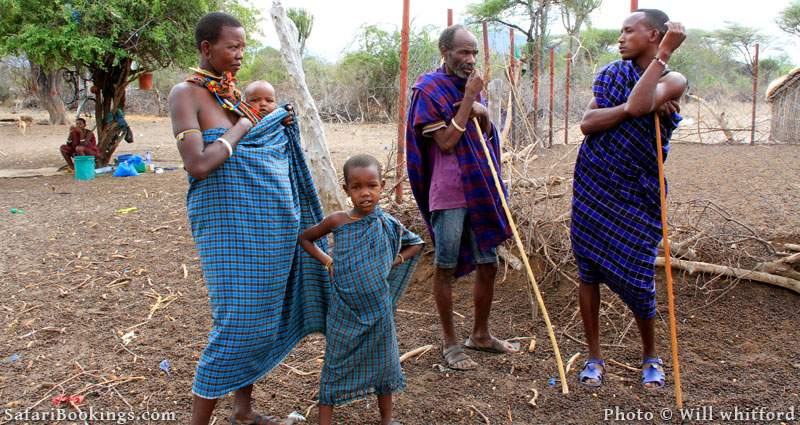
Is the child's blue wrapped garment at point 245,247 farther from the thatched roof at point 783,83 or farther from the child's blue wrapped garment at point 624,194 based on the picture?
the thatched roof at point 783,83

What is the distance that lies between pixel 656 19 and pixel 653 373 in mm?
1545

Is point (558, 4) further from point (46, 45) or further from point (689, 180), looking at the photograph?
point (46, 45)

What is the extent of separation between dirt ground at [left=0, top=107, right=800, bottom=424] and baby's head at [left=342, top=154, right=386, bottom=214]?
0.96 meters

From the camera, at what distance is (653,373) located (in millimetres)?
2787

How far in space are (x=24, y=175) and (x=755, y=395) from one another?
31.9 feet

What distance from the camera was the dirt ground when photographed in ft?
8.79

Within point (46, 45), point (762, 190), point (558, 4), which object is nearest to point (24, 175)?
point (46, 45)

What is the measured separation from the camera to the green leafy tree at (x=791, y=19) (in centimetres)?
2350

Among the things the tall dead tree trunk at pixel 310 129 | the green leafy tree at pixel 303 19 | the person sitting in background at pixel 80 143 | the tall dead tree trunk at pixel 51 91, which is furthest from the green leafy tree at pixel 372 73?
the tall dead tree trunk at pixel 310 129

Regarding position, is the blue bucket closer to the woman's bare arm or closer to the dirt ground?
the dirt ground

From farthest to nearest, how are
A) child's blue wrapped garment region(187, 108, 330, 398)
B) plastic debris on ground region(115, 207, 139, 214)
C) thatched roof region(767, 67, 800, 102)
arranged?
thatched roof region(767, 67, 800, 102) → plastic debris on ground region(115, 207, 139, 214) → child's blue wrapped garment region(187, 108, 330, 398)
